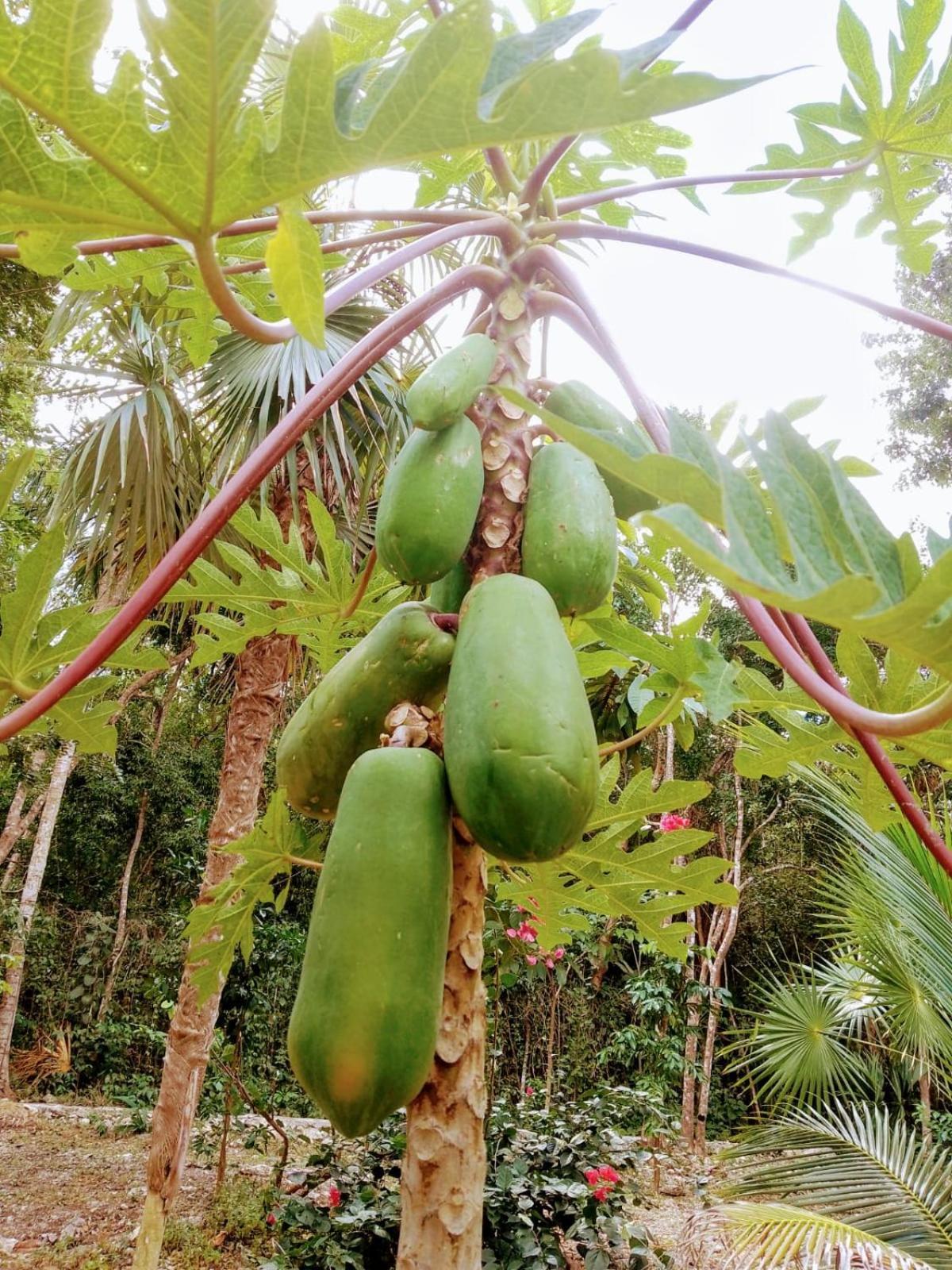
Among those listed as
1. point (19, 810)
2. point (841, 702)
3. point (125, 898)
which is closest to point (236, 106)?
point (841, 702)

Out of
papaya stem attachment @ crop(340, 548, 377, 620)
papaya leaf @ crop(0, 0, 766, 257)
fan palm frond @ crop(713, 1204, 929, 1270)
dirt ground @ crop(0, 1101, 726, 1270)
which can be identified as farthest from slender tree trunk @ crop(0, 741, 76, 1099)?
papaya leaf @ crop(0, 0, 766, 257)

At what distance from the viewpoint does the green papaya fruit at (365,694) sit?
0.82 metres

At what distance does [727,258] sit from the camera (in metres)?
0.97

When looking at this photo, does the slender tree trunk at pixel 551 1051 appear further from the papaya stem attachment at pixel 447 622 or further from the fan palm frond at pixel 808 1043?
the papaya stem attachment at pixel 447 622

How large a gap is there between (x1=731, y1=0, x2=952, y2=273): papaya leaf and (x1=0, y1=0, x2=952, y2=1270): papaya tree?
0.05ft

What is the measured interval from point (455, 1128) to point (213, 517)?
52 cm

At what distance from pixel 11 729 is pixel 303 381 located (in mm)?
3682

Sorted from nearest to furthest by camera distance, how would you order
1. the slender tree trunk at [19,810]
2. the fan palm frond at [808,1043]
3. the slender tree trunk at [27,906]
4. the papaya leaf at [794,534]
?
the papaya leaf at [794,534] < the fan palm frond at [808,1043] < the slender tree trunk at [27,906] < the slender tree trunk at [19,810]

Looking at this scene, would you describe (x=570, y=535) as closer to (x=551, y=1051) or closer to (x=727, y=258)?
(x=727, y=258)

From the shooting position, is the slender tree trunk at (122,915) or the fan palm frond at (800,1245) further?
the slender tree trunk at (122,915)

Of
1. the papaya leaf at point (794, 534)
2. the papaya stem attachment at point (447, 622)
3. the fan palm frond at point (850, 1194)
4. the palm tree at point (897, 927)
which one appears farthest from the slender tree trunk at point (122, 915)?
the papaya leaf at point (794, 534)

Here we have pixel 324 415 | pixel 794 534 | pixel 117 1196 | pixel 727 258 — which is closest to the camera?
pixel 794 534

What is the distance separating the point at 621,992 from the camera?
30.8ft

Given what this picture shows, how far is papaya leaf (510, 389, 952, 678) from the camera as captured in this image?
461 millimetres
